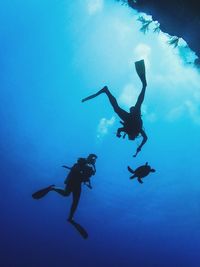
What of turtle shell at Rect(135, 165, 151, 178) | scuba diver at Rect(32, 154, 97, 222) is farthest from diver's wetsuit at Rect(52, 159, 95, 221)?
turtle shell at Rect(135, 165, 151, 178)

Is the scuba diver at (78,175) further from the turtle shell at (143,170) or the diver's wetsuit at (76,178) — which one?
the turtle shell at (143,170)

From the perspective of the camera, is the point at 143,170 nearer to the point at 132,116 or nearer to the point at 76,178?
the point at 132,116

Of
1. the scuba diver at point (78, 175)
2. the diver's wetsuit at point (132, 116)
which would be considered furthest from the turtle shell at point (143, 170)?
the scuba diver at point (78, 175)

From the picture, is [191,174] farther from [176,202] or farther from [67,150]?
[67,150]

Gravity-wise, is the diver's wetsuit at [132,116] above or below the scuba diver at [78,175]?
above

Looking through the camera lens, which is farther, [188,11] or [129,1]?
[129,1]

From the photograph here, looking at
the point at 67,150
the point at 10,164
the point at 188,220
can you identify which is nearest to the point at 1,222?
the point at 10,164

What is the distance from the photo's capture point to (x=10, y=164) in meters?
50.2

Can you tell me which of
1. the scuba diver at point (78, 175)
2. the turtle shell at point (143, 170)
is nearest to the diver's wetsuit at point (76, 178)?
the scuba diver at point (78, 175)

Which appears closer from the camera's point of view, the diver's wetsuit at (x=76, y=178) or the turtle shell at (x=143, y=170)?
the turtle shell at (x=143, y=170)

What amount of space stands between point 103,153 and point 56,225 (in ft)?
126

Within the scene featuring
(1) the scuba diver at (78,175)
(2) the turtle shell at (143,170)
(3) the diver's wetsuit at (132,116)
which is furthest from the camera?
(1) the scuba diver at (78,175)

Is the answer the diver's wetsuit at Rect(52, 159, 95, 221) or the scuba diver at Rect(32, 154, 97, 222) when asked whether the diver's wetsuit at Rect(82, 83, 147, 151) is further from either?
the diver's wetsuit at Rect(52, 159, 95, 221)

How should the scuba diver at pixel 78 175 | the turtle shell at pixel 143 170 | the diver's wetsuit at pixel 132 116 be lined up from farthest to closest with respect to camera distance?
the scuba diver at pixel 78 175
the diver's wetsuit at pixel 132 116
the turtle shell at pixel 143 170
